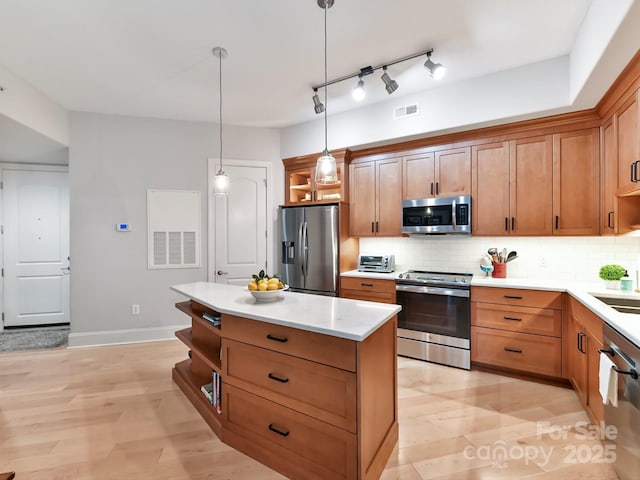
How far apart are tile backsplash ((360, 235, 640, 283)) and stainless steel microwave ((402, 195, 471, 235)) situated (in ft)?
1.28

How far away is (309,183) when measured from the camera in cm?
457

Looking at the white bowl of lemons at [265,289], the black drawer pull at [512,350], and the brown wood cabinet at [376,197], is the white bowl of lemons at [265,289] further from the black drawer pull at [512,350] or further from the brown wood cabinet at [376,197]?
the black drawer pull at [512,350]

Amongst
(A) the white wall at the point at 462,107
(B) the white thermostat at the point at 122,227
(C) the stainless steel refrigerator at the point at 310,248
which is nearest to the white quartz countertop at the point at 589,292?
(C) the stainless steel refrigerator at the point at 310,248

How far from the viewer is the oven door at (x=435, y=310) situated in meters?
3.11

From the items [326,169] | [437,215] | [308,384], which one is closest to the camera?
[308,384]

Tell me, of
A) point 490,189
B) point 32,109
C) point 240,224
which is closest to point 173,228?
point 240,224

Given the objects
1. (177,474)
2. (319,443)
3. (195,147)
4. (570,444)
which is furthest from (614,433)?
(195,147)

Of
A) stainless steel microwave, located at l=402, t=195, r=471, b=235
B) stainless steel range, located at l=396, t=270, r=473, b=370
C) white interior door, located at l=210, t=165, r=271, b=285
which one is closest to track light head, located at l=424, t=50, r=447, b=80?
stainless steel microwave, located at l=402, t=195, r=471, b=235

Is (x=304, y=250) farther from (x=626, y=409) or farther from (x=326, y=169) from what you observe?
(x=626, y=409)

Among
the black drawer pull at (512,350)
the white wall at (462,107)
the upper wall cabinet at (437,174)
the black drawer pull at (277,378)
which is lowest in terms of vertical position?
the black drawer pull at (512,350)

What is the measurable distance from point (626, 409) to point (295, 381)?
165cm

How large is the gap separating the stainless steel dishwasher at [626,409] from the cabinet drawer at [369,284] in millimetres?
1953

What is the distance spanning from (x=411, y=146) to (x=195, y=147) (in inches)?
113

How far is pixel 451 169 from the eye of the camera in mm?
3424
